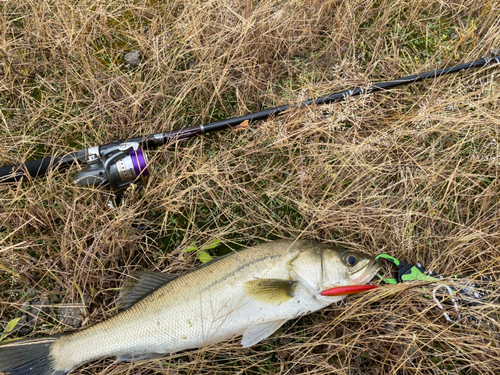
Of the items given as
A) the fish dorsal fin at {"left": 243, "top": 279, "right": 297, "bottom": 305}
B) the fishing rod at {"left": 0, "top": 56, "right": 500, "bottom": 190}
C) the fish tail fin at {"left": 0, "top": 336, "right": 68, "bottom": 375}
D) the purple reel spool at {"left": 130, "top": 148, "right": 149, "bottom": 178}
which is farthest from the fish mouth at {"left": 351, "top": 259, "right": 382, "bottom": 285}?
the fish tail fin at {"left": 0, "top": 336, "right": 68, "bottom": 375}

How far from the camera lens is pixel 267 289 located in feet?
7.88

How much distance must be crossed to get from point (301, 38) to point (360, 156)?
1.45m

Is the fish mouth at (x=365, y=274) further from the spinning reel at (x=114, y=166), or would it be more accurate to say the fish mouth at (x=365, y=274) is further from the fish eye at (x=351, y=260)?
the spinning reel at (x=114, y=166)

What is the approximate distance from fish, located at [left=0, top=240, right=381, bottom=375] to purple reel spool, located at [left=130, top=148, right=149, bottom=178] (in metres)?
0.95

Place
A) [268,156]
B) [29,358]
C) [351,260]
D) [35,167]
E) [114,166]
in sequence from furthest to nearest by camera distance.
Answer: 1. [268,156]
2. [35,167]
3. [114,166]
4. [351,260]
5. [29,358]

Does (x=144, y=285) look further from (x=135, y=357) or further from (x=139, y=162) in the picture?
(x=139, y=162)

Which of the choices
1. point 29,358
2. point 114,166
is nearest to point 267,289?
Result: point 114,166

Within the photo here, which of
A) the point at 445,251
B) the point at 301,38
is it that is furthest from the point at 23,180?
the point at 445,251

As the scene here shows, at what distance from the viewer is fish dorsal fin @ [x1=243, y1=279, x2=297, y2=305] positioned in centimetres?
240

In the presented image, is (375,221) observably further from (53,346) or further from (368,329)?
(53,346)

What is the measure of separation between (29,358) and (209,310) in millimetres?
1307

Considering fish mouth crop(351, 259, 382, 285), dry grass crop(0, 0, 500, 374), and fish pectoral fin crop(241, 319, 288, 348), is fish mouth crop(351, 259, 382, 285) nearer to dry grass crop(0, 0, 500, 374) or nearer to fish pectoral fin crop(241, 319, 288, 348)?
dry grass crop(0, 0, 500, 374)

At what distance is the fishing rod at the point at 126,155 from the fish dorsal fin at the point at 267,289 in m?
1.32

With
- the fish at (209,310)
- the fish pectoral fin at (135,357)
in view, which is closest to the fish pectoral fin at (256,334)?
the fish at (209,310)
